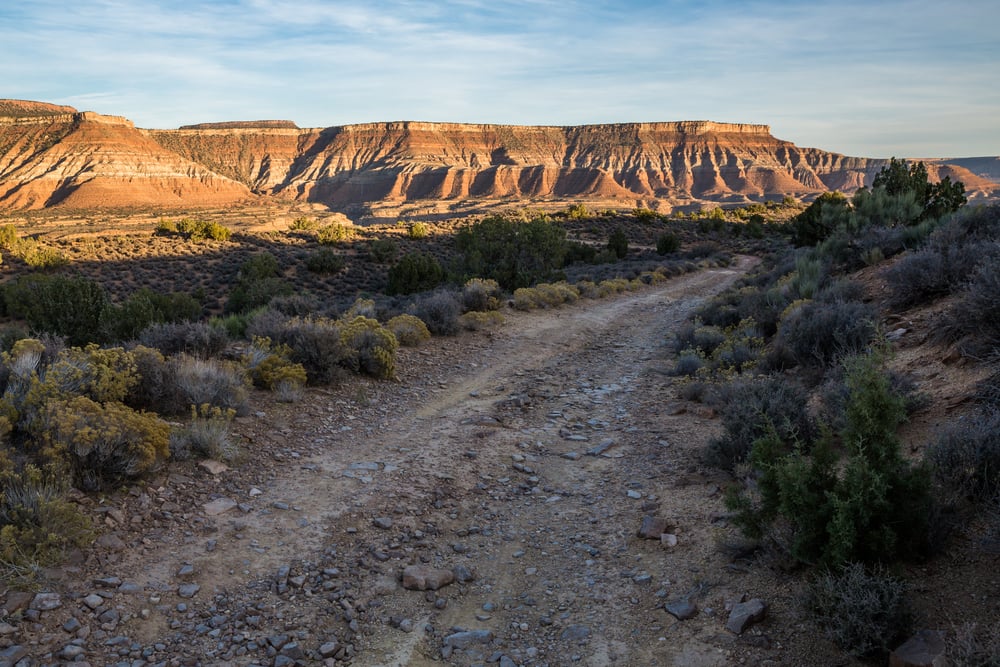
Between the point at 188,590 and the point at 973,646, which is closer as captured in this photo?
the point at 973,646

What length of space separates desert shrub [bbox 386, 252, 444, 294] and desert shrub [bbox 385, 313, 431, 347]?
16265 millimetres

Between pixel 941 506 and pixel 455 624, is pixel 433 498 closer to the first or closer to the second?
pixel 455 624

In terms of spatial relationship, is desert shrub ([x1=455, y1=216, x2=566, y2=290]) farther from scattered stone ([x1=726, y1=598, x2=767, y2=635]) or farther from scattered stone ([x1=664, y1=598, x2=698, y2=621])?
scattered stone ([x1=726, y1=598, x2=767, y2=635])

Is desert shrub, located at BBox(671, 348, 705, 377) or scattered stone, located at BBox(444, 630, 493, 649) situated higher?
desert shrub, located at BBox(671, 348, 705, 377)

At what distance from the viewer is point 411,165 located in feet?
452

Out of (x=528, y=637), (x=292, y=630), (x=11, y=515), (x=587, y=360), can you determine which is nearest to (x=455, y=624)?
(x=528, y=637)

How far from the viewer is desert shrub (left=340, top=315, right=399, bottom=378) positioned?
8.52 metres

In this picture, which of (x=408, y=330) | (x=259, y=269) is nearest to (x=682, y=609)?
(x=408, y=330)

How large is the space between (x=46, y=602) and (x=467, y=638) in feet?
7.81

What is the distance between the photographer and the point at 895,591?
2.88 m

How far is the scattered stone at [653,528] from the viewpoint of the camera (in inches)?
178

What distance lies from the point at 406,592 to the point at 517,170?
138652 millimetres

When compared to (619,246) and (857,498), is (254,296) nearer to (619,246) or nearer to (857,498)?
(619,246)

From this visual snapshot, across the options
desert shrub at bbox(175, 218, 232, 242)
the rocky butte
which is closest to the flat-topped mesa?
the rocky butte
